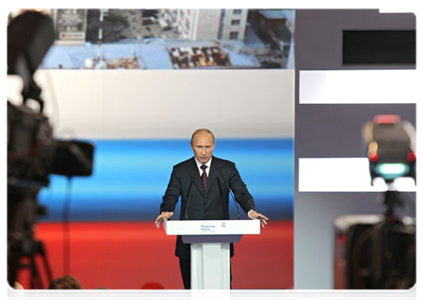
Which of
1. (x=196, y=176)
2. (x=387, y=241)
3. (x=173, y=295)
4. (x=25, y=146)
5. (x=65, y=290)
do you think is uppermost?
(x=25, y=146)

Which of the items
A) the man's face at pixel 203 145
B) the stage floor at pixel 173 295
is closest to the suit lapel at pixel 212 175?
the man's face at pixel 203 145

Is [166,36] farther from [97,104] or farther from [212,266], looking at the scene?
[212,266]

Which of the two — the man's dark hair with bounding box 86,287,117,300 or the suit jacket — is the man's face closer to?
the suit jacket

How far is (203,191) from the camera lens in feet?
14.3

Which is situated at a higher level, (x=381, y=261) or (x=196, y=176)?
(x=196, y=176)

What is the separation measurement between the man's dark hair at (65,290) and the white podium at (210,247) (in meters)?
0.81

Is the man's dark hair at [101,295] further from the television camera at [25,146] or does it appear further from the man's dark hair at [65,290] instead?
the television camera at [25,146]

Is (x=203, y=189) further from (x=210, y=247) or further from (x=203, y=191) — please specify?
(x=210, y=247)

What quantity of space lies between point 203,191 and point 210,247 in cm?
59

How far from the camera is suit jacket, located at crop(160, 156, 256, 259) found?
4359 millimetres

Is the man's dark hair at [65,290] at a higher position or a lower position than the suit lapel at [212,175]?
lower

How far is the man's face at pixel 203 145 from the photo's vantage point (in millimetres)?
4262

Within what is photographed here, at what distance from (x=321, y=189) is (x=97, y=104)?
203cm

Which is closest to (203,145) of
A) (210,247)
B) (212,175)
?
(212,175)
